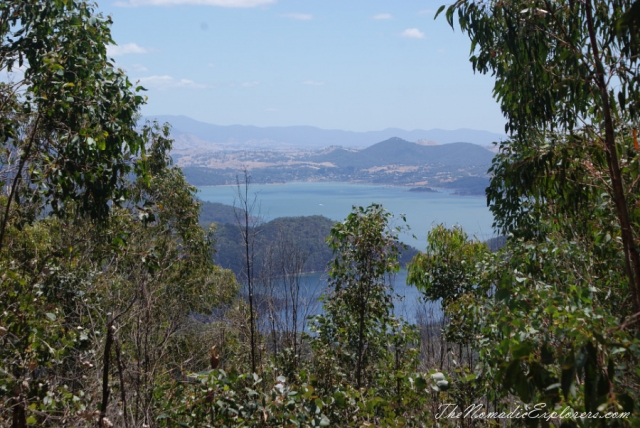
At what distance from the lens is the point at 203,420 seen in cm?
248

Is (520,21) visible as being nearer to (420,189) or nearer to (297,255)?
(297,255)

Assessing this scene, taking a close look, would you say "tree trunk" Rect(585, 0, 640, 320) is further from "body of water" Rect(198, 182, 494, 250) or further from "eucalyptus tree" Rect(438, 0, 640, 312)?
"body of water" Rect(198, 182, 494, 250)

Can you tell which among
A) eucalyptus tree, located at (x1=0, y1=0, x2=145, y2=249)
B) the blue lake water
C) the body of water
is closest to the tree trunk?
eucalyptus tree, located at (x1=0, y1=0, x2=145, y2=249)

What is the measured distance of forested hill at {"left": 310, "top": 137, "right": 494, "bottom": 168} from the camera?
13050 centimetres

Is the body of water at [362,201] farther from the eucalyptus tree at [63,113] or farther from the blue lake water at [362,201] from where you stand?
the eucalyptus tree at [63,113]

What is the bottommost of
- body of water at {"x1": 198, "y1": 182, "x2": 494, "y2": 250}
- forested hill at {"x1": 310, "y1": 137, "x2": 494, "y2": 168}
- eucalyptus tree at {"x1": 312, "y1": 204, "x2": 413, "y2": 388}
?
body of water at {"x1": 198, "y1": 182, "x2": 494, "y2": 250}

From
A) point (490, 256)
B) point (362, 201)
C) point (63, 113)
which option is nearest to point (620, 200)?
point (63, 113)

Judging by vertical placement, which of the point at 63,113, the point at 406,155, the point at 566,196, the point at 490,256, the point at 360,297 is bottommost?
the point at 360,297

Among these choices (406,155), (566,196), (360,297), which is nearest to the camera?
(566,196)

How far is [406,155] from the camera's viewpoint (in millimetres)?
143375

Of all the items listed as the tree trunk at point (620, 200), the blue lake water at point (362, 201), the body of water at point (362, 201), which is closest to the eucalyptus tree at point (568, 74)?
the tree trunk at point (620, 200)

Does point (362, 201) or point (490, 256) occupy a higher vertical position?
point (490, 256)

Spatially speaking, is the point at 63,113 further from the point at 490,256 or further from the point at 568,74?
the point at 490,256

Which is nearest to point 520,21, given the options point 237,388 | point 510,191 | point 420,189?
point 510,191
